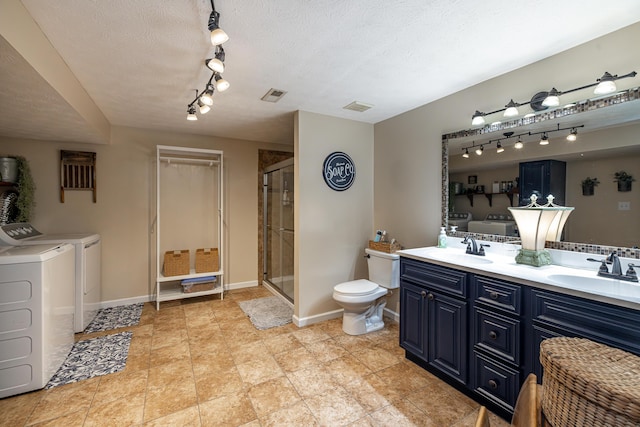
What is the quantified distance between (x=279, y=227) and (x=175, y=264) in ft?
4.75

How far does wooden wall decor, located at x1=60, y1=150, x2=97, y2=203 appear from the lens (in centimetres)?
329

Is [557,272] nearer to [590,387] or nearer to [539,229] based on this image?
[539,229]

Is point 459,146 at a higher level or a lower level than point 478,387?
higher

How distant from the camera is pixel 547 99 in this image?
6.05 feet

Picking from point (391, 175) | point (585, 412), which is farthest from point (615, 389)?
point (391, 175)

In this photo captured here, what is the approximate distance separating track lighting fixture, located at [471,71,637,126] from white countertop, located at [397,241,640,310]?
1.00 metres

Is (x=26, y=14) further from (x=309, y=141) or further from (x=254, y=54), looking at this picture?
(x=309, y=141)

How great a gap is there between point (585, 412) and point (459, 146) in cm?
225

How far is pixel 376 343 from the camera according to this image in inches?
104

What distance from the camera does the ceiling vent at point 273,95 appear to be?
2507mm

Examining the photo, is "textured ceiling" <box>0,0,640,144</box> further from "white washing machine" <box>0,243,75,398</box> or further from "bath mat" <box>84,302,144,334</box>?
"bath mat" <box>84,302,144,334</box>

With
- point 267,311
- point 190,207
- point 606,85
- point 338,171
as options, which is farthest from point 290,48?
point 190,207

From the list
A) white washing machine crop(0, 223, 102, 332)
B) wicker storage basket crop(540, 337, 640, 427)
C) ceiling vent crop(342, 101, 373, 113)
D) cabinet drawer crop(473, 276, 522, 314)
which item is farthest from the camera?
ceiling vent crop(342, 101, 373, 113)

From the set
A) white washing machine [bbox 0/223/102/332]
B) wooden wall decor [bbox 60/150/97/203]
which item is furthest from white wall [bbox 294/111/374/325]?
wooden wall decor [bbox 60/150/97/203]
